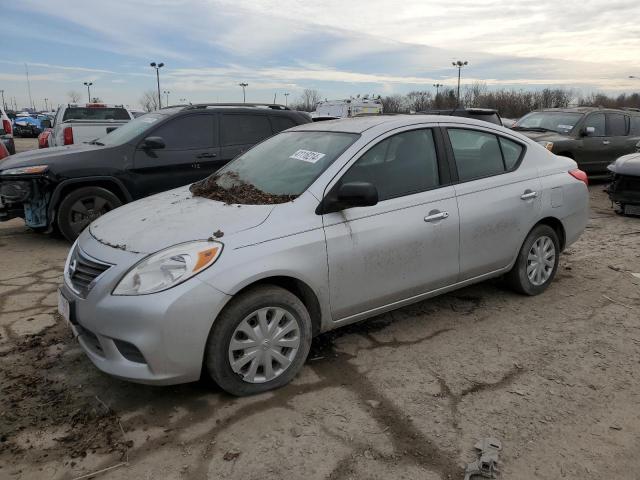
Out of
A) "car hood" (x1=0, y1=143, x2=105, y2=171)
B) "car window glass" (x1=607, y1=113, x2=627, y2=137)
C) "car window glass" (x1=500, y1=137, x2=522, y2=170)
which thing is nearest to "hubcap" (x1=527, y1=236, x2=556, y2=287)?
"car window glass" (x1=500, y1=137, x2=522, y2=170)

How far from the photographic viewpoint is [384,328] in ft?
14.0

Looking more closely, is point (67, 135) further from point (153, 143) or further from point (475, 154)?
point (475, 154)

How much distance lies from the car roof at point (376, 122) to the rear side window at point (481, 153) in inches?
5.0

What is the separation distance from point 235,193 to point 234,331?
113 centimetres

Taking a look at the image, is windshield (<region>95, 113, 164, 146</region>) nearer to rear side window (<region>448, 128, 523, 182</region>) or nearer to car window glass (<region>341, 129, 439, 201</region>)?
car window glass (<region>341, 129, 439, 201</region>)

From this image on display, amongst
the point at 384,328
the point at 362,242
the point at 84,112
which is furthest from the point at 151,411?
the point at 84,112

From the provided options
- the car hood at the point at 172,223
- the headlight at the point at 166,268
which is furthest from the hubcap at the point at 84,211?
the headlight at the point at 166,268

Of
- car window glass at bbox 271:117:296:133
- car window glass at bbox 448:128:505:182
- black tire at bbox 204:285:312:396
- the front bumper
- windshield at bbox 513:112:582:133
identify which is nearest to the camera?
the front bumper

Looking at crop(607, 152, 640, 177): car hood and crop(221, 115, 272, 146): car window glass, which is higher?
crop(221, 115, 272, 146): car window glass

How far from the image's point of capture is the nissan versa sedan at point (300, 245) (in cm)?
294

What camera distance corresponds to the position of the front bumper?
285cm

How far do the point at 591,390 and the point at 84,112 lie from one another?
13425 mm

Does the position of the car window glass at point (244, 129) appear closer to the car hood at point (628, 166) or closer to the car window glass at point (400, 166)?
the car window glass at point (400, 166)

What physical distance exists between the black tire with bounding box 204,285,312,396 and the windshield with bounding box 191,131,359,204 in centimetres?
67
